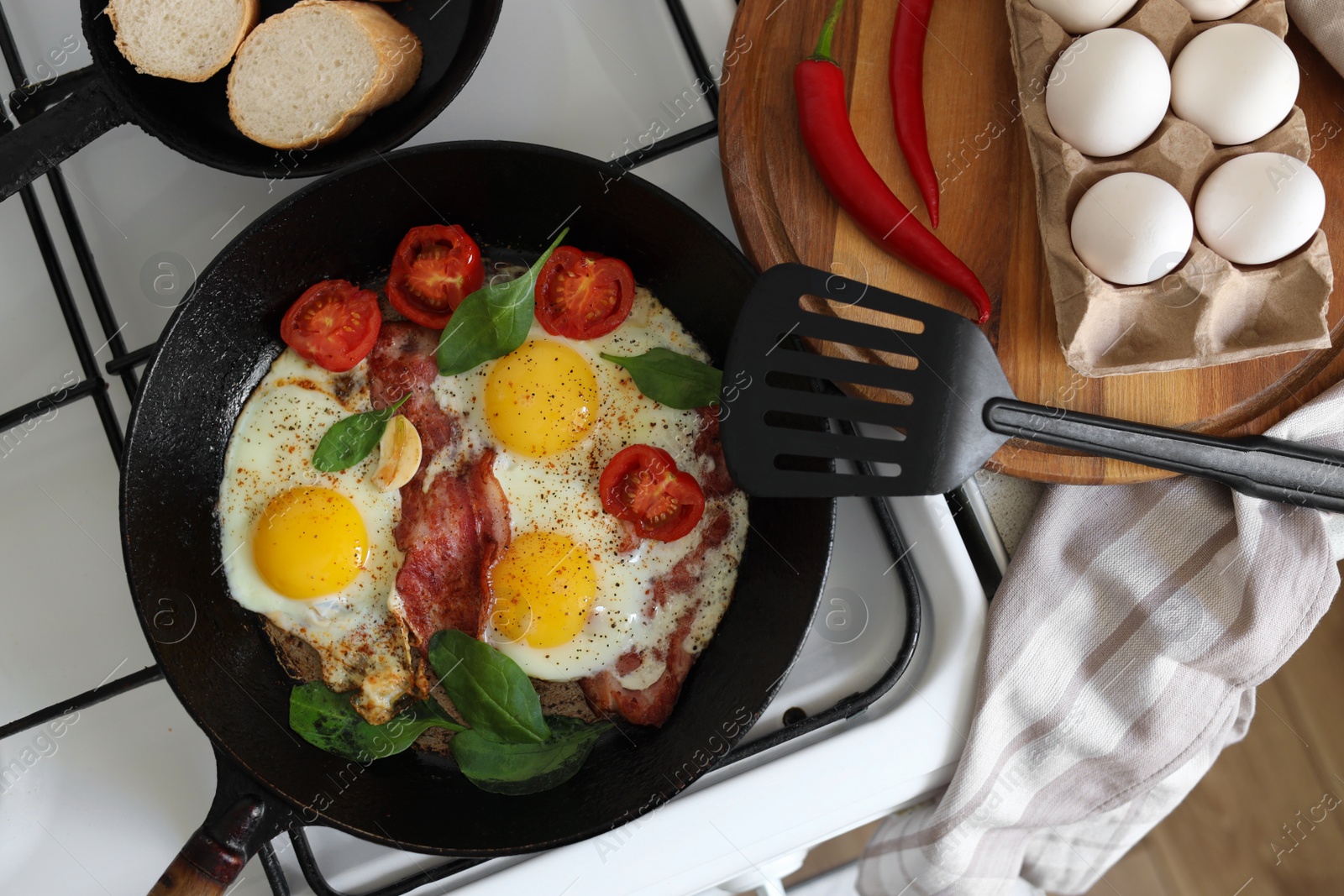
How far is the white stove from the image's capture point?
1.58 meters

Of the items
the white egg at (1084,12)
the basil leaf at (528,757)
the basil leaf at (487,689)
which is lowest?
the basil leaf at (528,757)

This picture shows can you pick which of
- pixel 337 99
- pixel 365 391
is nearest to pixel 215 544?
pixel 365 391

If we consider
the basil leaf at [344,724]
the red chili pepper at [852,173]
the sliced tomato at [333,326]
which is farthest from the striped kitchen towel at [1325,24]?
the basil leaf at [344,724]

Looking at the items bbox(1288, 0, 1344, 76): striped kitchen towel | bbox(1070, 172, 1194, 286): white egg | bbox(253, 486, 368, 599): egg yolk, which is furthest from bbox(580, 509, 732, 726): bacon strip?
bbox(1288, 0, 1344, 76): striped kitchen towel

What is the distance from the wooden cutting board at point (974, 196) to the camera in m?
1.43

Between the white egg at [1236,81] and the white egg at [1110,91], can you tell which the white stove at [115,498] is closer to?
the white egg at [1110,91]

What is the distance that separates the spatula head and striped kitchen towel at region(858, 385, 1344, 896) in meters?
0.34

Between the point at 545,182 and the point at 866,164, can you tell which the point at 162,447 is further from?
the point at 866,164

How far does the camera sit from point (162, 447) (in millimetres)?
1509

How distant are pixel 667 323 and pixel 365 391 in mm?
573

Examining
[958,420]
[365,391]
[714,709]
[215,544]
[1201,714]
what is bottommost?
[1201,714]

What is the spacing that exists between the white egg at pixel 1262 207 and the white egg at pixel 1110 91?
145 mm

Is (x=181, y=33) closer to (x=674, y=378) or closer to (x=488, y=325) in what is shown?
(x=488, y=325)

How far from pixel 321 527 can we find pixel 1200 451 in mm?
1430
